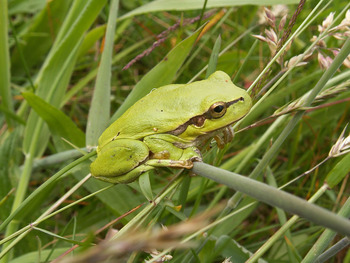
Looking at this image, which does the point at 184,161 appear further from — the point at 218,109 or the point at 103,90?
the point at 103,90

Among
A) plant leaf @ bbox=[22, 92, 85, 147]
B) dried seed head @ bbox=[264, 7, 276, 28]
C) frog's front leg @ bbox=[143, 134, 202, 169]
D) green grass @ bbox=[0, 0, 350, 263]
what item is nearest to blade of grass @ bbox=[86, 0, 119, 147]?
green grass @ bbox=[0, 0, 350, 263]

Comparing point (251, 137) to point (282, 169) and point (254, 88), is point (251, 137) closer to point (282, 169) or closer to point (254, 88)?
point (282, 169)

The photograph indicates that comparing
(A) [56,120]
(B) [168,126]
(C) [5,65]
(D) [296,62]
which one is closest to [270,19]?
(D) [296,62]

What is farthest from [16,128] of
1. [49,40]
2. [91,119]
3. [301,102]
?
[301,102]

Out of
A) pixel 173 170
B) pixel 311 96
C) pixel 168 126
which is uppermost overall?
pixel 311 96

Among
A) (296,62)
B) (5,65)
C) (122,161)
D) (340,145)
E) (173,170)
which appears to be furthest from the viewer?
(5,65)

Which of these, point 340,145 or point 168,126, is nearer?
point 340,145

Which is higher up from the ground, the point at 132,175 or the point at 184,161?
the point at 184,161
